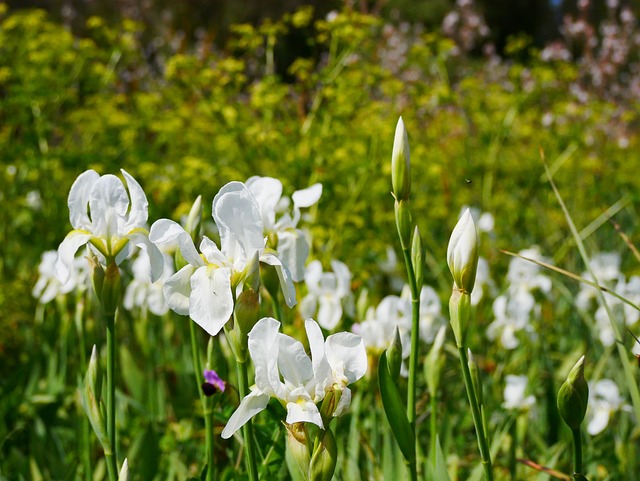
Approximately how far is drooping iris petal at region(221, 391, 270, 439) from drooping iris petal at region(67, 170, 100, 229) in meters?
0.37

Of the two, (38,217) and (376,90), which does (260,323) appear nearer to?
(38,217)

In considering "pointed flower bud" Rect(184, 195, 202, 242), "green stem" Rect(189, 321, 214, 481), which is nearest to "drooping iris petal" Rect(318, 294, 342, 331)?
"green stem" Rect(189, 321, 214, 481)

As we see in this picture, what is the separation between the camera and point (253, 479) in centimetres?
92

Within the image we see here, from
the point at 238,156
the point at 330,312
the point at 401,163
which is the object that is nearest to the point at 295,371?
the point at 401,163

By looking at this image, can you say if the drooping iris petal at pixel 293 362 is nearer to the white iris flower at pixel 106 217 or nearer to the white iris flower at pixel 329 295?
the white iris flower at pixel 106 217

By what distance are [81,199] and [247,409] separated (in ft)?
1.36

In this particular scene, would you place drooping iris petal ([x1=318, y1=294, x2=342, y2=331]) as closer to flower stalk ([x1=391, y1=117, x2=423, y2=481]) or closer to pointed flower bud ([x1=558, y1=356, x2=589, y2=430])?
flower stalk ([x1=391, y1=117, x2=423, y2=481])

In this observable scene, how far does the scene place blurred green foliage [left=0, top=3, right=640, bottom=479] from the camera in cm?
256

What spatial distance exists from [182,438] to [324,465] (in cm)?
110

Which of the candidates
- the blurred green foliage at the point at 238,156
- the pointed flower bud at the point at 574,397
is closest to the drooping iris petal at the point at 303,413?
the pointed flower bud at the point at 574,397

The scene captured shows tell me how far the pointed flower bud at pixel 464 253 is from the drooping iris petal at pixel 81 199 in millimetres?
525

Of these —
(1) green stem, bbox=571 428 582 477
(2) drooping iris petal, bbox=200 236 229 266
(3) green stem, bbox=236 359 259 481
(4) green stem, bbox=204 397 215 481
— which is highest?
(2) drooping iris petal, bbox=200 236 229 266

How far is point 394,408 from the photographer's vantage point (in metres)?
0.91

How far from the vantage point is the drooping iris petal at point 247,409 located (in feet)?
2.74
